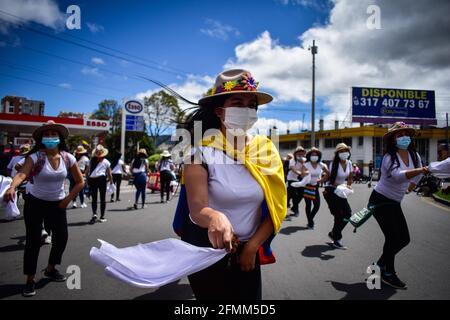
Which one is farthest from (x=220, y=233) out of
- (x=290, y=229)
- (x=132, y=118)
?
(x=132, y=118)

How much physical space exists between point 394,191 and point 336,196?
2026 mm

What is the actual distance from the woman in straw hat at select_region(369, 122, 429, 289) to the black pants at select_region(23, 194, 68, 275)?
4084 mm

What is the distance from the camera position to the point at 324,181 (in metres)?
6.39

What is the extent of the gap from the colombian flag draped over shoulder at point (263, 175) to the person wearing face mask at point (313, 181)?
216 inches

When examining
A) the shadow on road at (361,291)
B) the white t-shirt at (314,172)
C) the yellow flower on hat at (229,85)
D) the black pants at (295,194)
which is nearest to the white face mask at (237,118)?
the yellow flower on hat at (229,85)

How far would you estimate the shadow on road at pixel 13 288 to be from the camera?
3289 mm

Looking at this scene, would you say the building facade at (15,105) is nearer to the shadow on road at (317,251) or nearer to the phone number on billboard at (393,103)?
the phone number on billboard at (393,103)

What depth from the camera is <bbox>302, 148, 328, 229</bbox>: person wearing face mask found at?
281 inches

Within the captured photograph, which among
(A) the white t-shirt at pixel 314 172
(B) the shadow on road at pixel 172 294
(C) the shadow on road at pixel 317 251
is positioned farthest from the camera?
(A) the white t-shirt at pixel 314 172

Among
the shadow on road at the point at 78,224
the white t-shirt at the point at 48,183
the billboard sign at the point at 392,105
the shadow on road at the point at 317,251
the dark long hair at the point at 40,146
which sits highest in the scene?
the billboard sign at the point at 392,105

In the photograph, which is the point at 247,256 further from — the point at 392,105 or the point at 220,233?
the point at 392,105

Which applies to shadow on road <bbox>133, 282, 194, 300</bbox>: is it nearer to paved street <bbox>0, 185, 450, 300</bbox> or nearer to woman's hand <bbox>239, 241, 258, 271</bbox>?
paved street <bbox>0, 185, 450, 300</bbox>
